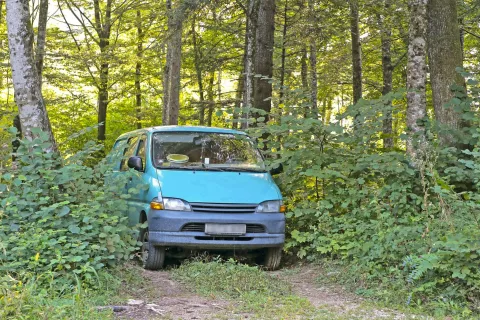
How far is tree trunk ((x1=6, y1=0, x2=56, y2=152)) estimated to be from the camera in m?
8.08

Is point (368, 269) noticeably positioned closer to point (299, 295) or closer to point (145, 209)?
point (299, 295)

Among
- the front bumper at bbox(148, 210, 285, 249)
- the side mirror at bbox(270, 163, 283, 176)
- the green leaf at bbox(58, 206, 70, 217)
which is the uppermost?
the side mirror at bbox(270, 163, 283, 176)

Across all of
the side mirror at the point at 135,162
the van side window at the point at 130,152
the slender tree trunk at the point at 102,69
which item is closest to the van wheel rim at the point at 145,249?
the side mirror at the point at 135,162

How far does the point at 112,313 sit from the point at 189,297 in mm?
1173

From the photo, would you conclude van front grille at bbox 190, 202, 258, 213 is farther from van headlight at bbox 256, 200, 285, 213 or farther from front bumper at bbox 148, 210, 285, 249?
van headlight at bbox 256, 200, 285, 213

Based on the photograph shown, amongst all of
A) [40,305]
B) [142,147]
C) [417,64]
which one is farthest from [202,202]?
[417,64]

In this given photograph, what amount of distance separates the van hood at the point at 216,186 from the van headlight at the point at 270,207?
0.06 m

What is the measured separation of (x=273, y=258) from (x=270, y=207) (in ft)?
2.48

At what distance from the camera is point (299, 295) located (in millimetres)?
6219

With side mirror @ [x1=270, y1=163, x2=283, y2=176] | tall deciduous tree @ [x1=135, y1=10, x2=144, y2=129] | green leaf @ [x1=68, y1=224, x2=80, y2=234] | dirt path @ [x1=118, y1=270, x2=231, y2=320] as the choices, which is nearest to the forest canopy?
green leaf @ [x1=68, y1=224, x2=80, y2=234]

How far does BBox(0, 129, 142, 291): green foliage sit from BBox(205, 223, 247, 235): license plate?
3.15 ft

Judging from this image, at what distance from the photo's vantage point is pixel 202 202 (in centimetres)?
725

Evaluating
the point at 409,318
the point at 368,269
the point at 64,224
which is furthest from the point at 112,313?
the point at 368,269

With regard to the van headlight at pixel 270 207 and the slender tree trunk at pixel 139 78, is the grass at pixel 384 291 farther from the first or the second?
the slender tree trunk at pixel 139 78
